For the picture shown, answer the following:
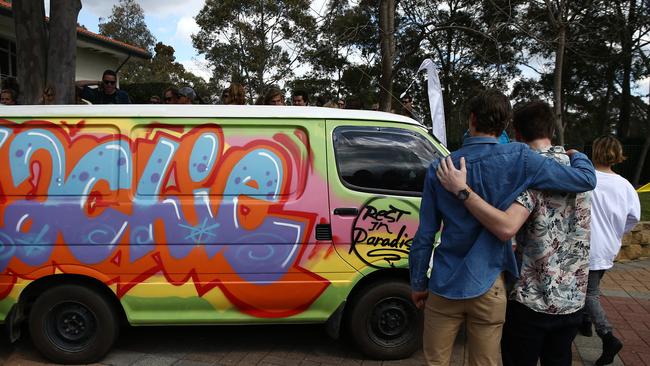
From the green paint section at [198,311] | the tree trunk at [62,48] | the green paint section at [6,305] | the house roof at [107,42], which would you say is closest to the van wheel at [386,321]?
the green paint section at [198,311]

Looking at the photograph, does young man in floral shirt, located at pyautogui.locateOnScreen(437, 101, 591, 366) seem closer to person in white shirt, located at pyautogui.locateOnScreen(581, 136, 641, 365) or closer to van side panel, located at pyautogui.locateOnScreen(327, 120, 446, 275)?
van side panel, located at pyautogui.locateOnScreen(327, 120, 446, 275)

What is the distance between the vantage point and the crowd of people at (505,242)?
6.91ft

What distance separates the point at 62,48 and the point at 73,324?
14.3 ft

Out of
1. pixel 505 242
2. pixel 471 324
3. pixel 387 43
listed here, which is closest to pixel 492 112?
pixel 505 242

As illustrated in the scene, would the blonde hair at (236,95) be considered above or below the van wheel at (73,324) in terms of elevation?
above

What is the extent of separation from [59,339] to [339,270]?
6.94 ft

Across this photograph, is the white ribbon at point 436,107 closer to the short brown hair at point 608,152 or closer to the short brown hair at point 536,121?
the short brown hair at point 608,152

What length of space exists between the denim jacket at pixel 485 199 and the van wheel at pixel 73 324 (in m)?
2.50

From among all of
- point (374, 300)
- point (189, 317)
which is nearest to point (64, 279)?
point (189, 317)

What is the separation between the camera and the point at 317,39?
8320 millimetres

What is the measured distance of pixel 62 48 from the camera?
6.49 meters

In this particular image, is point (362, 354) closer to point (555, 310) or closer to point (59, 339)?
point (555, 310)

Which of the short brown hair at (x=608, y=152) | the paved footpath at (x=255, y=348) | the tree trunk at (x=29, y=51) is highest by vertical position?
the tree trunk at (x=29, y=51)

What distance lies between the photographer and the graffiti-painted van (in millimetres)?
3465
